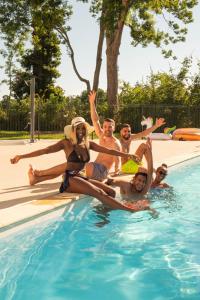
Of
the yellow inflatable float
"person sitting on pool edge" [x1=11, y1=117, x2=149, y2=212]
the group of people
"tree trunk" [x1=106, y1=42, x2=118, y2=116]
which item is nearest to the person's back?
the group of people

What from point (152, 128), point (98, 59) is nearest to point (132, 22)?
point (98, 59)

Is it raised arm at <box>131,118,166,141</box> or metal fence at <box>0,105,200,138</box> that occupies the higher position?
metal fence at <box>0,105,200,138</box>

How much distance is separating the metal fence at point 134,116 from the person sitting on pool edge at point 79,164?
2096 centimetres

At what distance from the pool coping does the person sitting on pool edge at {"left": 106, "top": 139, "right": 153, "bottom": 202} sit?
0.96 metres

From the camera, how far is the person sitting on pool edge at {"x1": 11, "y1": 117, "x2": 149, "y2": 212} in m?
5.75

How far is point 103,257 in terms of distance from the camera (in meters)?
4.55

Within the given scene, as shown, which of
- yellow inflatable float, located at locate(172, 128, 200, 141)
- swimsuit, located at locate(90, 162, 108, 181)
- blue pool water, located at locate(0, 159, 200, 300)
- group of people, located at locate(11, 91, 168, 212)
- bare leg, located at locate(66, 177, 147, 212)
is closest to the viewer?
blue pool water, located at locate(0, 159, 200, 300)

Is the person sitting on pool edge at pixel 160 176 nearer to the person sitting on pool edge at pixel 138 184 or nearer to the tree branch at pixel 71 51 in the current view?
the person sitting on pool edge at pixel 138 184

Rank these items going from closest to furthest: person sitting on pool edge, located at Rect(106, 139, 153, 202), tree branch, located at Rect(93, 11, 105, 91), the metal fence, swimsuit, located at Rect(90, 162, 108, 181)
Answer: person sitting on pool edge, located at Rect(106, 139, 153, 202) < swimsuit, located at Rect(90, 162, 108, 181) < the metal fence < tree branch, located at Rect(93, 11, 105, 91)

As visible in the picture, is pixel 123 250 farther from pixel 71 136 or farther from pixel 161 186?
pixel 161 186

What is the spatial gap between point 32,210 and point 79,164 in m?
1.15

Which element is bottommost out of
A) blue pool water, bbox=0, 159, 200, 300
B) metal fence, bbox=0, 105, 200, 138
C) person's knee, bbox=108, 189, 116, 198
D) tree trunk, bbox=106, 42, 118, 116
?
blue pool water, bbox=0, 159, 200, 300

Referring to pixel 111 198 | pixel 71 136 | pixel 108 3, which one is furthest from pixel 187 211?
pixel 108 3

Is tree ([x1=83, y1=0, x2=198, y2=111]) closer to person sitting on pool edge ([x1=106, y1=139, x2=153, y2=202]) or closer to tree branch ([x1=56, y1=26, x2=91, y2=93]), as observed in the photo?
tree branch ([x1=56, y1=26, x2=91, y2=93])
